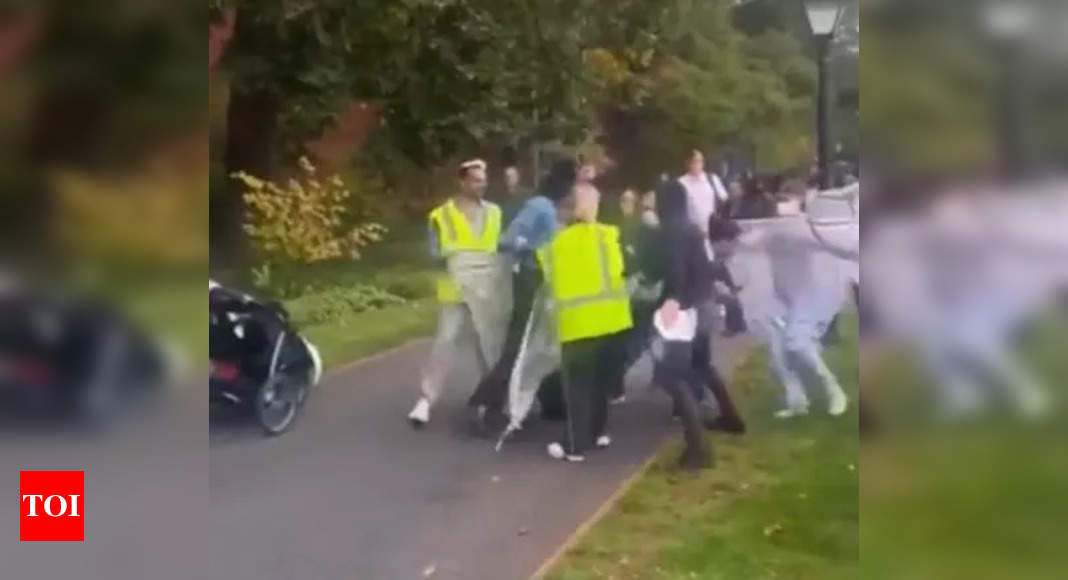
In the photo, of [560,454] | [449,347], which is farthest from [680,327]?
[449,347]

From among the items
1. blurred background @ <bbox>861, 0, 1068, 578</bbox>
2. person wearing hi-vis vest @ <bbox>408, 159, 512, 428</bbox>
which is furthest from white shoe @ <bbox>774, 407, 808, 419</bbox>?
person wearing hi-vis vest @ <bbox>408, 159, 512, 428</bbox>

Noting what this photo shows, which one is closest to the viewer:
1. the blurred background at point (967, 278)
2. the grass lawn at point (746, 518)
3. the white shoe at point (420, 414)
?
the blurred background at point (967, 278)

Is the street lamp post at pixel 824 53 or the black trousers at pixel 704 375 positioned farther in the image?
the black trousers at pixel 704 375

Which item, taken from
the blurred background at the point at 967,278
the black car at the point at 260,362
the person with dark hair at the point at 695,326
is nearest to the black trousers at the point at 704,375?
the person with dark hair at the point at 695,326

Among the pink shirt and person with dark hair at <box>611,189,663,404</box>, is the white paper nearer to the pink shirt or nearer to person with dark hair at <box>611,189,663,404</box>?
person with dark hair at <box>611,189,663,404</box>

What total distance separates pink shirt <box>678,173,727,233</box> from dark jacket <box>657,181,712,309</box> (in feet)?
0.04

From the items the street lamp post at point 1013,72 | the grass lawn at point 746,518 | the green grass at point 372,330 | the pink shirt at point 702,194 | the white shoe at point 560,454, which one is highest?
the street lamp post at point 1013,72

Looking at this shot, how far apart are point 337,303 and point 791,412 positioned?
1126 millimetres

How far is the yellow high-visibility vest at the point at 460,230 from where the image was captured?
9.61 feet

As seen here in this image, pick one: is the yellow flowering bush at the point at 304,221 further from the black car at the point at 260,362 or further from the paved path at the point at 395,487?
the paved path at the point at 395,487

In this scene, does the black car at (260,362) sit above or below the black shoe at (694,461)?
above

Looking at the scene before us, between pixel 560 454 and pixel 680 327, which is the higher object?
pixel 680 327

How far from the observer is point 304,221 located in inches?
117

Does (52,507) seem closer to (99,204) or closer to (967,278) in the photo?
(99,204)
